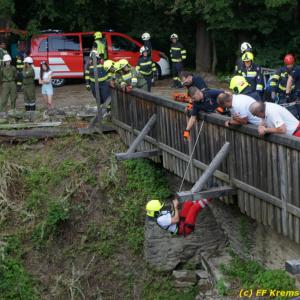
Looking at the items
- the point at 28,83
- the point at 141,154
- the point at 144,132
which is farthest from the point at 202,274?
the point at 28,83

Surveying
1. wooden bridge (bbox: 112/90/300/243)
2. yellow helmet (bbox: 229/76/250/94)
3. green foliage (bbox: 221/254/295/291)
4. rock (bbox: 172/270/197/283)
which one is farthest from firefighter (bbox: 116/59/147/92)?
green foliage (bbox: 221/254/295/291)

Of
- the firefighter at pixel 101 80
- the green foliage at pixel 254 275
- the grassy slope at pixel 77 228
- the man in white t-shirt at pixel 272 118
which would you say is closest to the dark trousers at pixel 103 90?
the firefighter at pixel 101 80

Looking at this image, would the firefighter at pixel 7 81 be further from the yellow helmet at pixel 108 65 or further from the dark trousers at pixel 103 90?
the yellow helmet at pixel 108 65

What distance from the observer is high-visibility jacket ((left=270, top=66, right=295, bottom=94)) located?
39.3 feet

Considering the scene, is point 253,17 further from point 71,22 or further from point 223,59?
point 71,22

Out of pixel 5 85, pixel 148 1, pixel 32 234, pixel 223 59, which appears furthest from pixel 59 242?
pixel 223 59

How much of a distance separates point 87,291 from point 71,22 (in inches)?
509

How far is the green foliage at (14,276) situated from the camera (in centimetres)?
1182

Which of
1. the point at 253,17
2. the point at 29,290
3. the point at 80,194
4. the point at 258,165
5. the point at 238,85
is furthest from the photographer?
the point at 253,17

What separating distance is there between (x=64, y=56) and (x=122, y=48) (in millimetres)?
2016

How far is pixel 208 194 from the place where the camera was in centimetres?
888

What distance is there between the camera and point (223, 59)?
77.9 ft

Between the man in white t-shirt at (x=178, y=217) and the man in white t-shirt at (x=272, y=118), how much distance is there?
2195mm

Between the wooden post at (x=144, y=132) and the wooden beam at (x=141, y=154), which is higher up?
the wooden post at (x=144, y=132)
